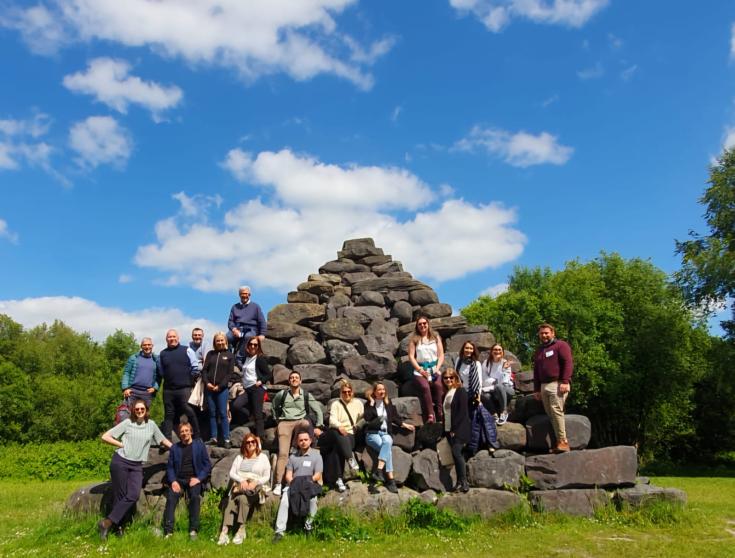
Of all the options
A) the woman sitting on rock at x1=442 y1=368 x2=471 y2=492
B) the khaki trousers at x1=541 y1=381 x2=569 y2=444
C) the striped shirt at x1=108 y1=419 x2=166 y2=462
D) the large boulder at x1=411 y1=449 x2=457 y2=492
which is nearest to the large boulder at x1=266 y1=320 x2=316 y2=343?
the striped shirt at x1=108 y1=419 x2=166 y2=462

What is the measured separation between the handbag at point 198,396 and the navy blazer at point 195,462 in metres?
1.20

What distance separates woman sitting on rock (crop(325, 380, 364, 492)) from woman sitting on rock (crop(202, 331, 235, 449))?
6.83 feet

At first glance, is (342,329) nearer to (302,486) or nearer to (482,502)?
(302,486)

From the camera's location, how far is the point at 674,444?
3781cm

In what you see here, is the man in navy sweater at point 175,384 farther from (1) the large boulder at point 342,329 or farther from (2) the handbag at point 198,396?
(1) the large boulder at point 342,329

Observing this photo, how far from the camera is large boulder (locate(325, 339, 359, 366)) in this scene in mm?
12391

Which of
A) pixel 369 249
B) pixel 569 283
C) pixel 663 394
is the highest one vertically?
pixel 569 283

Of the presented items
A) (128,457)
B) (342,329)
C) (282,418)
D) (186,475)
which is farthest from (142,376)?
(342,329)

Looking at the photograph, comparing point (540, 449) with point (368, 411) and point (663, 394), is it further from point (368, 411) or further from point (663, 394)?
point (663, 394)

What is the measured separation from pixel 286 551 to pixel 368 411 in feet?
9.99

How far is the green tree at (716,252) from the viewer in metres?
22.8

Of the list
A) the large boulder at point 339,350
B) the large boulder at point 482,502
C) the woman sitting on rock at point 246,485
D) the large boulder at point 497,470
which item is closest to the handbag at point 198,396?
the woman sitting on rock at point 246,485

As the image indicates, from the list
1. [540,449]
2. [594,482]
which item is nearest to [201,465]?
[540,449]

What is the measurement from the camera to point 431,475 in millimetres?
10055
